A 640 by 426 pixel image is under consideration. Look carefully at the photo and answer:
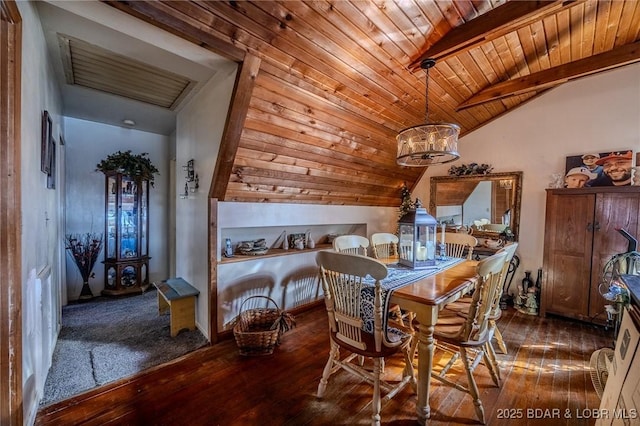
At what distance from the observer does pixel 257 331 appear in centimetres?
246

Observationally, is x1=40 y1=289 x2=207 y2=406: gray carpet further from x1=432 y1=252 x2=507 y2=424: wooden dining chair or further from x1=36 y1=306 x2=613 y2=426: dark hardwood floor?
x1=432 y1=252 x2=507 y2=424: wooden dining chair

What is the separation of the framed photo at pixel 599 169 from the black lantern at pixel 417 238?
2420 millimetres

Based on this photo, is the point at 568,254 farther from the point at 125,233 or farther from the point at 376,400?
the point at 125,233

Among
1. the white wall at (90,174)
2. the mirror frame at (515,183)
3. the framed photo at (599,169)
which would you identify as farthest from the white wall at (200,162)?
the framed photo at (599,169)

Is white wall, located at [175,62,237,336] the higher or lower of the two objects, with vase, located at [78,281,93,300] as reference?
higher

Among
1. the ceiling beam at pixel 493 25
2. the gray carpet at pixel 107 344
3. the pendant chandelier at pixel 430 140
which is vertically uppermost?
the ceiling beam at pixel 493 25

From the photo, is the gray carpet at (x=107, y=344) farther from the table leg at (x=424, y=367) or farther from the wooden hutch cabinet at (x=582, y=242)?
the wooden hutch cabinet at (x=582, y=242)

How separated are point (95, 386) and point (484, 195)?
4.82 m

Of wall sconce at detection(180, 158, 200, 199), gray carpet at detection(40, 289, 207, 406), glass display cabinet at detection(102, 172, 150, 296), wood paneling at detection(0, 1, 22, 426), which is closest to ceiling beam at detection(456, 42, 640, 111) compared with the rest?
wall sconce at detection(180, 158, 200, 199)

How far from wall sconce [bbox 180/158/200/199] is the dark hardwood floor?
1626 mm

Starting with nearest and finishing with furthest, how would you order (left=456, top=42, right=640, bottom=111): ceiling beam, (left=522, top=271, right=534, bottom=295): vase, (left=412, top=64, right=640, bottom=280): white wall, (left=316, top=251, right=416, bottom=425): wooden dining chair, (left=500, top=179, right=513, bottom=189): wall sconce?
(left=316, top=251, right=416, bottom=425): wooden dining chair < (left=456, top=42, right=640, bottom=111): ceiling beam < (left=412, top=64, right=640, bottom=280): white wall < (left=522, top=271, right=534, bottom=295): vase < (left=500, top=179, right=513, bottom=189): wall sconce

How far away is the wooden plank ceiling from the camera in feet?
5.57

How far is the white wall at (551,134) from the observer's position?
3123 mm

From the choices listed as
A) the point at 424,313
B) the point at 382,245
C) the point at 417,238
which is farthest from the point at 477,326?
the point at 382,245
